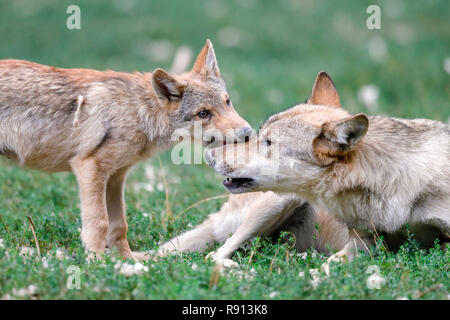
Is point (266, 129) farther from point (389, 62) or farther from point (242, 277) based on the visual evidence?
point (389, 62)

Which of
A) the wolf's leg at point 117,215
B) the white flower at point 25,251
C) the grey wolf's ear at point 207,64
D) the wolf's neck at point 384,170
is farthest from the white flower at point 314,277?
the grey wolf's ear at point 207,64

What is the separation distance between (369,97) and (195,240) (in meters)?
5.04

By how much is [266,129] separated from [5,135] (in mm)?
2206

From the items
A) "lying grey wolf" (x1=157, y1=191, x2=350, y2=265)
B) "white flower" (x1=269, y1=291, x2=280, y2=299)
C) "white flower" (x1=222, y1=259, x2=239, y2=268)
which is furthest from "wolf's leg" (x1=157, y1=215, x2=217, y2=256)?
"white flower" (x1=269, y1=291, x2=280, y2=299)

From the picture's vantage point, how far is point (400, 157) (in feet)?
15.6

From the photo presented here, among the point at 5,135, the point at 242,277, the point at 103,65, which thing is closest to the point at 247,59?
the point at 103,65

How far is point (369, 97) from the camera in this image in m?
9.77

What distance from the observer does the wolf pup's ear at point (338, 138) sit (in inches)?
174

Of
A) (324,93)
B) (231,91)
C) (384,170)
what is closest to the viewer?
(384,170)

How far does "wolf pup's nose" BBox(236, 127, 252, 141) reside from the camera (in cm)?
538

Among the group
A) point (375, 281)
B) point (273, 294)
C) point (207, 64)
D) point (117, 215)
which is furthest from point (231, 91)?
point (273, 294)

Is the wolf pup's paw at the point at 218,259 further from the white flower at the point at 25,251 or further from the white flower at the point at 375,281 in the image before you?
the white flower at the point at 25,251

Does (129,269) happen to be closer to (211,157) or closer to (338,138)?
(211,157)
